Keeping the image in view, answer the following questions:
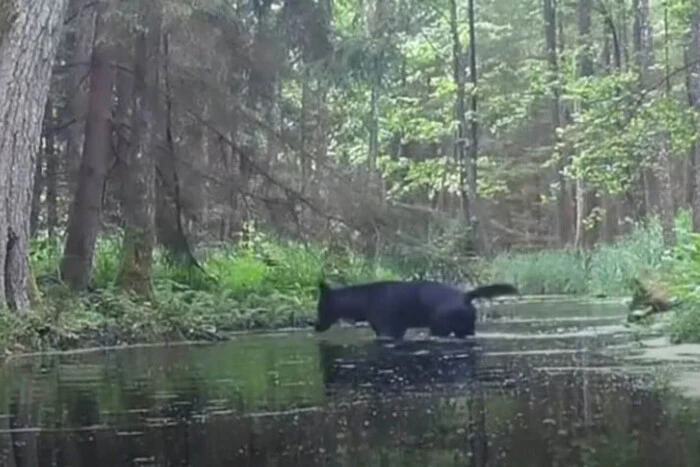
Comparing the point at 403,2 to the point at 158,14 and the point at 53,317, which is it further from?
the point at 53,317

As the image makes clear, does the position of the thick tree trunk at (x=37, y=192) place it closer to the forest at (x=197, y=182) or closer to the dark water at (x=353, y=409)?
the forest at (x=197, y=182)

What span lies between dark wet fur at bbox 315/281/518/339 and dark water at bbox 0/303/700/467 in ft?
4.97

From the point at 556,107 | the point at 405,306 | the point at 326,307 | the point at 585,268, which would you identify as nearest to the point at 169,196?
the point at 326,307

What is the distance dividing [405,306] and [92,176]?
4379 millimetres

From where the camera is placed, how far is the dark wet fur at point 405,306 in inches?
468

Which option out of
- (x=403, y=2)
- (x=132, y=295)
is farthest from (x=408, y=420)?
(x=403, y=2)

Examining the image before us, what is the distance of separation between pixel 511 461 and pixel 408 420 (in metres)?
1.27

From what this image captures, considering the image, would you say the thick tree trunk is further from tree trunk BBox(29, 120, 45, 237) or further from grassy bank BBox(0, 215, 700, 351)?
grassy bank BBox(0, 215, 700, 351)

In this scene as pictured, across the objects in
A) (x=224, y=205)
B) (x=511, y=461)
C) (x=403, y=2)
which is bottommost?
(x=511, y=461)

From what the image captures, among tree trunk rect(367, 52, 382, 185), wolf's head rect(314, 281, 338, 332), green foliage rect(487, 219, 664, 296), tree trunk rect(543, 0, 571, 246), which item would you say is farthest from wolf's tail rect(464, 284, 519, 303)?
tree trunk rect(543, 0, 571, 246)

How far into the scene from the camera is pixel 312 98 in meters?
18.7

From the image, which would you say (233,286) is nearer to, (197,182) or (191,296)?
(191,296)

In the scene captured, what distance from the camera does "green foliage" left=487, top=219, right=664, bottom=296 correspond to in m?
20.2

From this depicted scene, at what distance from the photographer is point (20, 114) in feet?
37.0
